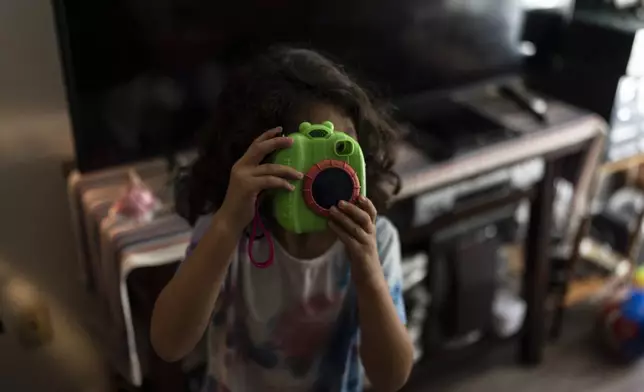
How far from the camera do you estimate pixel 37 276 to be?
59.0 inches

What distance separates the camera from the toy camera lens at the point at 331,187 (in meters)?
0.77

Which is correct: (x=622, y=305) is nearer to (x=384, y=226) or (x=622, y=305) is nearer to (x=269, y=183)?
(x=384, y=226)

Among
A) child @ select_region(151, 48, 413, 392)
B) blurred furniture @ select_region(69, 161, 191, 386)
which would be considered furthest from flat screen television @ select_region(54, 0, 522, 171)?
child @ select_region(151, 48, 413, 392)

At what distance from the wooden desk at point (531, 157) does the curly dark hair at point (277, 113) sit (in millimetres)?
407

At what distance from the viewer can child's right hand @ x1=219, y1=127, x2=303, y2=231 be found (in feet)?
2.53

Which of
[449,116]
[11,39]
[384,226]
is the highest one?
[11,39]

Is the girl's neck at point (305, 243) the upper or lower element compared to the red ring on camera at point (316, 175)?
lower

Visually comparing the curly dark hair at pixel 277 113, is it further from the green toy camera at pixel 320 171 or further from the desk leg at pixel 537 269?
the desk leg at pixel 537 269

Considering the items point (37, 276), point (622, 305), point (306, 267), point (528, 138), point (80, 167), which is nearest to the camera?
point (306, 267)

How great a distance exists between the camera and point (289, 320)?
103cm

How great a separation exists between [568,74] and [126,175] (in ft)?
3.87

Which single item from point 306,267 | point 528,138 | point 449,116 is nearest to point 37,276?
point 306,267

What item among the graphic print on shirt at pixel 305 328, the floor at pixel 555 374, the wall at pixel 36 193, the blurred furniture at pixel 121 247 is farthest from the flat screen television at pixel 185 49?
the floor at pixel 555 374

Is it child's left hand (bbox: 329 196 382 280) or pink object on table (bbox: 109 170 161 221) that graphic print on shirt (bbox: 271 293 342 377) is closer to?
child's left hand (bbox: 329 196 382 280)
